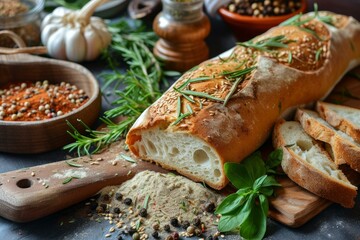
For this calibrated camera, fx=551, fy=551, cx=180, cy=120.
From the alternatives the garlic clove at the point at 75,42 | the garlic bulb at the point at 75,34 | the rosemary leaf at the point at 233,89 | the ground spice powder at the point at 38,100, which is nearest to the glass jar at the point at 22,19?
the garlic bulb at the point at 75,34

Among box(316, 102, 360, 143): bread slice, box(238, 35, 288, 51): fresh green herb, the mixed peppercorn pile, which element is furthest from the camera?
the mixed peppercorn pile

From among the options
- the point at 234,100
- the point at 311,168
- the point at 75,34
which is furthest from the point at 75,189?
the point at 75,34

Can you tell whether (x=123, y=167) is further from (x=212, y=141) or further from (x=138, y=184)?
(x=212, y=141)

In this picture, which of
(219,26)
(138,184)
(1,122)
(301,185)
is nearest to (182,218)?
(138,184)

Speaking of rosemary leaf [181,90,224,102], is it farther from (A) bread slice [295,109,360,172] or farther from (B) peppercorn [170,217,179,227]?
(B) peppercorn [170,217,179,227]

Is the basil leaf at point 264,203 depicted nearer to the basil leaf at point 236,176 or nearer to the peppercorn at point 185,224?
the basil leaf at point 236,176

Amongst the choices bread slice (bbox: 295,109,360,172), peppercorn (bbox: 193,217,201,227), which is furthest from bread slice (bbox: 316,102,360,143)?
peppercorn (bbox: 193,217,201,227)
